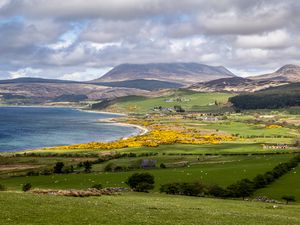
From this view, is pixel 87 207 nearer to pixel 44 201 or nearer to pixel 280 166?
pixel 44 201

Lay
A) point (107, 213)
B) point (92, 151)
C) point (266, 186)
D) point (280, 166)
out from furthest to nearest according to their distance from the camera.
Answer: point (92, 151)
point (280, 166)
point (266, 186)
point (107, 213)

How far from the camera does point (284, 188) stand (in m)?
78.8

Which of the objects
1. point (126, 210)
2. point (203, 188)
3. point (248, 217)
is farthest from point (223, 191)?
point (126, 210)

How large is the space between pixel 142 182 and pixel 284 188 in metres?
27.9

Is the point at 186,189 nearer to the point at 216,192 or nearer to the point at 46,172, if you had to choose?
the point at 216,192

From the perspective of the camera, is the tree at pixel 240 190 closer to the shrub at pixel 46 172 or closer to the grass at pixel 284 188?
the grass at pixel 284 188

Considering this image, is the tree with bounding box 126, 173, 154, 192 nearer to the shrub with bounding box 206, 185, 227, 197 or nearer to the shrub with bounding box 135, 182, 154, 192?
the shrub with bounding box 135, 182, 154, 192

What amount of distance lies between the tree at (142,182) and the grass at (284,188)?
62.9ft

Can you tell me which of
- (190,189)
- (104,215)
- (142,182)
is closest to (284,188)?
(190,189)

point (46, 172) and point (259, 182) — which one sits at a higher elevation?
point (259, 182)

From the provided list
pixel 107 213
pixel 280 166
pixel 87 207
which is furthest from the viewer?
pixel 280 166

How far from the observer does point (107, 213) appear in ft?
116

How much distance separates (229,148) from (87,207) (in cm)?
12459

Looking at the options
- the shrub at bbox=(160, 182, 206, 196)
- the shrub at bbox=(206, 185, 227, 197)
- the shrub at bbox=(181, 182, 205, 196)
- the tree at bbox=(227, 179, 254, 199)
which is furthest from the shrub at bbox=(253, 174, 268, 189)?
the shrub at bbox=(181, 182, 205, 196)
